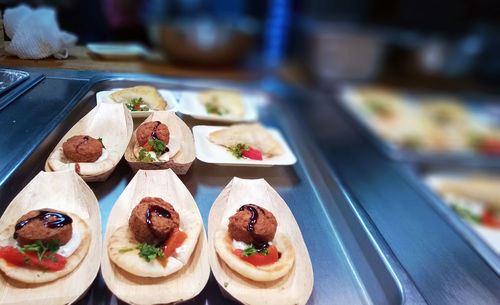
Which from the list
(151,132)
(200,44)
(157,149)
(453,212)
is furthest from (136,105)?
(200,44)

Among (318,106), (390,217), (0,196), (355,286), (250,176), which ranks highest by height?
(0,196)

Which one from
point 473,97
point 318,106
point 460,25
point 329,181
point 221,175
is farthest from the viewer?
point 460,25

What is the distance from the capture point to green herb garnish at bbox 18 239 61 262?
1326 mm

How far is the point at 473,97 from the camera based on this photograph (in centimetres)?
518

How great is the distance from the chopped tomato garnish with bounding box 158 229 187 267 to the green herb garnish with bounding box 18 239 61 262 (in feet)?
1.36

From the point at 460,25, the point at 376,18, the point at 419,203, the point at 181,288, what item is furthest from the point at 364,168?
the point at 376,18

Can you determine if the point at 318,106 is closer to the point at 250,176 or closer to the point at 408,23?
the point at 250,176

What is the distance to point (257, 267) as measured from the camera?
4.89ft

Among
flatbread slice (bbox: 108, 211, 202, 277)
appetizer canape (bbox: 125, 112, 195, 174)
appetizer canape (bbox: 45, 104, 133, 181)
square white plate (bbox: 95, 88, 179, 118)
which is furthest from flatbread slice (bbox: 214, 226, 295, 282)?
square white plate (bbox: 95, 88, 179, 118)

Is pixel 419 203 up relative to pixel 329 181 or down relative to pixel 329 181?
down

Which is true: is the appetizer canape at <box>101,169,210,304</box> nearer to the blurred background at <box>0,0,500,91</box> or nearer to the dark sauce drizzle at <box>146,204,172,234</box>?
the dark sauce drizzle at <box>146,204,172,234</box>

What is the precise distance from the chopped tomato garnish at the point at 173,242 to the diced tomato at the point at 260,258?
0.24 meters

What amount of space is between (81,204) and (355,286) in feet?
4.38

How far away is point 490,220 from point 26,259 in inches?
159
